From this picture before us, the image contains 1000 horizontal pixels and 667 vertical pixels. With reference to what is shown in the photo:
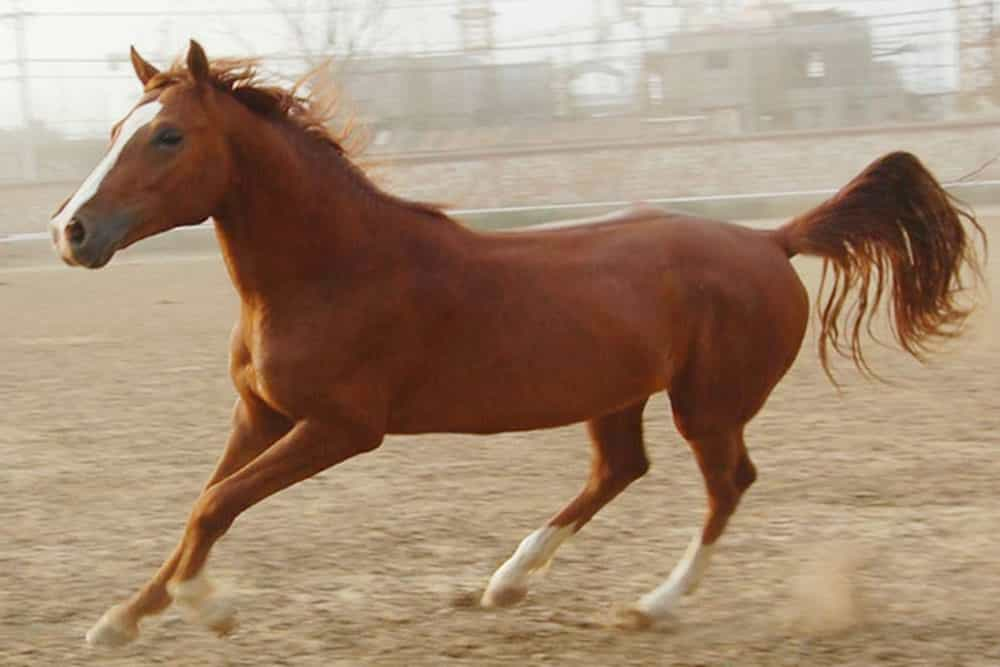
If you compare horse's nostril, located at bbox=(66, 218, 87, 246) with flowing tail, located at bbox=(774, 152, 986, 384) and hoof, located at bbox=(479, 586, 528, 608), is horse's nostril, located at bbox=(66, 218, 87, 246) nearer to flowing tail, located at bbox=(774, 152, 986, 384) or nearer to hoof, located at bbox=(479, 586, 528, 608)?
Answer: hoof, located at bbox=(479, 586, 528, 608)

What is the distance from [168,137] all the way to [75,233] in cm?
34

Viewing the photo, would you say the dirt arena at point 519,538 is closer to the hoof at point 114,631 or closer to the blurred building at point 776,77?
the hoof at point 114,631

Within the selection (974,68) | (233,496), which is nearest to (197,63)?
(233,496)

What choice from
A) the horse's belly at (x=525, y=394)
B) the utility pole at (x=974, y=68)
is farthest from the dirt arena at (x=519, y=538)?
the utility pole at (x=974, y=68)

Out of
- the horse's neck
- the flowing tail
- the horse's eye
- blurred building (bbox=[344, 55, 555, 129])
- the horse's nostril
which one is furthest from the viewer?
blurred building (bbox=[344, 55, 555, 129])

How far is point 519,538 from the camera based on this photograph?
516 cm

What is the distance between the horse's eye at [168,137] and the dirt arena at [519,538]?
1324 millimetres

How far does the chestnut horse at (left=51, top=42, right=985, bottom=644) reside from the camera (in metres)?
3.68

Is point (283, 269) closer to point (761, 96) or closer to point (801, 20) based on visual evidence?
point (761, 96)

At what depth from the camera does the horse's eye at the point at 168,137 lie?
3.64 meters

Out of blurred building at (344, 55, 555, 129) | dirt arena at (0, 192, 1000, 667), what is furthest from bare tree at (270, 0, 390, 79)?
dirt arena at (0, 192, 1000, 667)

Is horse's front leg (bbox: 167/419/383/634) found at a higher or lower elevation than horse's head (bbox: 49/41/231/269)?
lower

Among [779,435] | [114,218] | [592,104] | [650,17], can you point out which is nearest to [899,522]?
[779,435]

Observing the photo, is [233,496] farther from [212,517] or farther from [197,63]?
[197,63]
